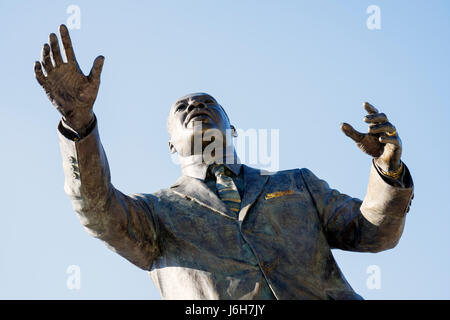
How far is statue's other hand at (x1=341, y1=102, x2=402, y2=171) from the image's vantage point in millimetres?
13758

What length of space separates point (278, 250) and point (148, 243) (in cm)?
165

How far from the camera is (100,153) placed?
13.8 m


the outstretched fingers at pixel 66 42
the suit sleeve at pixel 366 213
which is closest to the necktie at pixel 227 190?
the suit sleeve at pixel 366 213

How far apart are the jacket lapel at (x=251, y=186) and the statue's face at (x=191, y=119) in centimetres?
70

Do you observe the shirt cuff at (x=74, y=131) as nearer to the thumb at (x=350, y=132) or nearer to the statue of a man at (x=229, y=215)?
the statue of a man at (x=229, y=215)

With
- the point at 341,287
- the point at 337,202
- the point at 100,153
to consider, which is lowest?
the point at 341,287

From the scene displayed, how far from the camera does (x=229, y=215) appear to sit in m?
14.6

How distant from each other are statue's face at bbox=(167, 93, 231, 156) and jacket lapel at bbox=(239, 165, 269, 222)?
2.31ft

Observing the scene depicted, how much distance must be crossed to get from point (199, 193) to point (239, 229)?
86 cm

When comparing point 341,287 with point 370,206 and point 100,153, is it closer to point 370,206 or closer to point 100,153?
point 370,206

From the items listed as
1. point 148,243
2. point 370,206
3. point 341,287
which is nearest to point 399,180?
point 370,206

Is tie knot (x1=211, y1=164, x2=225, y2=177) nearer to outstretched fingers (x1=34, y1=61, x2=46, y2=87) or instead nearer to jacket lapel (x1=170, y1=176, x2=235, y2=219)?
jacket lapel (x1=170, y1=176, x2=235, y2=219)

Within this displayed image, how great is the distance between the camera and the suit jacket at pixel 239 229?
545 inches

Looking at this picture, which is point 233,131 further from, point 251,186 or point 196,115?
point 251,186
